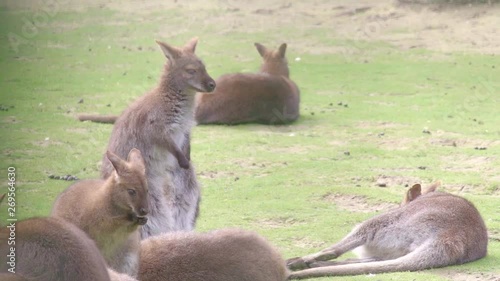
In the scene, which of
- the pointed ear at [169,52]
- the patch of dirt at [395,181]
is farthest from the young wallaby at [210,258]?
the patch of dirt at [395,181]

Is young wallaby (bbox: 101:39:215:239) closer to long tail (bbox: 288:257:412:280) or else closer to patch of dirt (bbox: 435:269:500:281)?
long tail (bbox: 288:257:412:280)

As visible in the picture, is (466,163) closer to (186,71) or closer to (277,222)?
(277,222)

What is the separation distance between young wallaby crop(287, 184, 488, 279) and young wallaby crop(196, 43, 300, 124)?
492 centimetres

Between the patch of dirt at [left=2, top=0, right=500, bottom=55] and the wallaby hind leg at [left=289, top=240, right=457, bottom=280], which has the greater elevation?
the wallaby hind leg at [left=289, top=240, right=457, bottom=280]

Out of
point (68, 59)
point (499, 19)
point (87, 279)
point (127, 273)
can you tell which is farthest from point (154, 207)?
point (499, 19)

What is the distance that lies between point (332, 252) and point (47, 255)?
10.0 ft

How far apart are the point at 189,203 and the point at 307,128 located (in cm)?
459

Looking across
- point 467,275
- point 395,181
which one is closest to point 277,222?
point 395,181

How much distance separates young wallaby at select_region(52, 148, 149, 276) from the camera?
5.96 meters

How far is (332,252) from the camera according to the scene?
731 centimetres

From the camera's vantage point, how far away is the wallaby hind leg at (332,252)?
709 centimetres

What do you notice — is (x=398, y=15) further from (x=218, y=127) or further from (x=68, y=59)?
(x=218, y=127)

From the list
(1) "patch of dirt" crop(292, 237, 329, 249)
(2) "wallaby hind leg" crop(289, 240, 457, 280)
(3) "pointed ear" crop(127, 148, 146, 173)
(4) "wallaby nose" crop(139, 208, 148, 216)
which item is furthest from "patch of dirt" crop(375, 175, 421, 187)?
(4) "wallaby nose" crop(139, 208, 148, 216)

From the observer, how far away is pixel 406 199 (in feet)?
26.0
